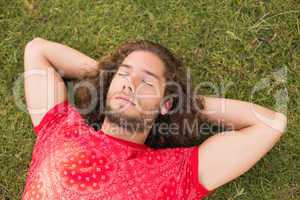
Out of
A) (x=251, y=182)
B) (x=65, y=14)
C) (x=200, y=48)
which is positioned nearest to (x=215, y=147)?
(x=251, y=182)

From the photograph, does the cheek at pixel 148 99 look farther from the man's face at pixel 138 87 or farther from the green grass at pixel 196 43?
the green grass at pixel 196 43

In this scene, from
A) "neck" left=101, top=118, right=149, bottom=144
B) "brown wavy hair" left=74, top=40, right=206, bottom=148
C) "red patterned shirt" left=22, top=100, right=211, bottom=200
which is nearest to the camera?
"red patterned shirt" left=22, top=100, right=211, bottom=200

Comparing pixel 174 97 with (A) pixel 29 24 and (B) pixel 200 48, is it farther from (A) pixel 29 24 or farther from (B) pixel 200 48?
(A) pixel 29 24

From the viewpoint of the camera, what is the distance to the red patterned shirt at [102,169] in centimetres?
301

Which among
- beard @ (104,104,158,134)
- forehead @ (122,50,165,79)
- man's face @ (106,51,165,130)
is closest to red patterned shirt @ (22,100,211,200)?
beard @ (104,104,158,134)

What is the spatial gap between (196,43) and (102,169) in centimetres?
148

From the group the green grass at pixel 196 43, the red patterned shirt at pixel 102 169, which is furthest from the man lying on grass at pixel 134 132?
the green grass at pixel 196 43

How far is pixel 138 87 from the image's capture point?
123 inches

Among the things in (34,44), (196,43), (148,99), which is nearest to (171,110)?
(148,99)

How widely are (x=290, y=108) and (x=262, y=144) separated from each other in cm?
69

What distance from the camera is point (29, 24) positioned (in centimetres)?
403

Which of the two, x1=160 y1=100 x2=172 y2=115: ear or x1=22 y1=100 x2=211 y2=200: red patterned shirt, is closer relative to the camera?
x1=22 y1=100 x2=211 y2=200: red patterned shirt

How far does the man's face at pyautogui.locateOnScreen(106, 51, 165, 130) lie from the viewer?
313 centimetres

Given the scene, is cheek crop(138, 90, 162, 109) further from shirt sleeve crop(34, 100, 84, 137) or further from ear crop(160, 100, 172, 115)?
shirt sleeve crop(34, 100, 84, 137)
